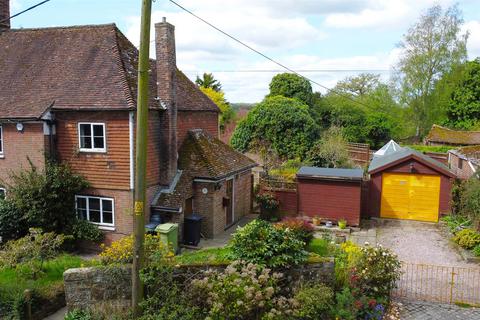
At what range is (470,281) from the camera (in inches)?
512

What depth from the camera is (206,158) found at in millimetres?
18109

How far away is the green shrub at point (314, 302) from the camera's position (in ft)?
30.4

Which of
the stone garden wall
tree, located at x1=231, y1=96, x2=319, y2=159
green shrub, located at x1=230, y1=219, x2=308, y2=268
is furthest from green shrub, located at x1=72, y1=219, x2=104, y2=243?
tree, located at x1=231, y1=96, x2=319, y2=159

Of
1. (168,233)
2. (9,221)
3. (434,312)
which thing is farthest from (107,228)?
(434,312)

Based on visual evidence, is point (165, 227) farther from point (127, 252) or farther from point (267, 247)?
point (267, 247)

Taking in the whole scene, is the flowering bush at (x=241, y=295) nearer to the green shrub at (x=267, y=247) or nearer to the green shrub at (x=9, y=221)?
the green shrub at (x=267, y=247)

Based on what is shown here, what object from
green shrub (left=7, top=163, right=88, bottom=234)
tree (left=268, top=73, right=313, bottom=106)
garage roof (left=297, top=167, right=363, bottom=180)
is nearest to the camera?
green shrub (left=7, top=163, right=88, bottom=234)

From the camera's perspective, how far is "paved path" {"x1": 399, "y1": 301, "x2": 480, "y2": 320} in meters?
10.3

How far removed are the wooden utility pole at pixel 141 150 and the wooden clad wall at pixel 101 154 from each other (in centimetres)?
708

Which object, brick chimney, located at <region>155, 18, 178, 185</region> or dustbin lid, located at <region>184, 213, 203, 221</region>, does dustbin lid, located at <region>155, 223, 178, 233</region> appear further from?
brick chimney, located at <region>155, 18, 178, 185</region>

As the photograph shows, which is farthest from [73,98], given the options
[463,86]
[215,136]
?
[463,86]

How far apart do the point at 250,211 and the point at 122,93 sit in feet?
33.2

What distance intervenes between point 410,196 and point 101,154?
48.1 ft

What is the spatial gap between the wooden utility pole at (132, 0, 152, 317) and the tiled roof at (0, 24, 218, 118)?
6744 millimetres
